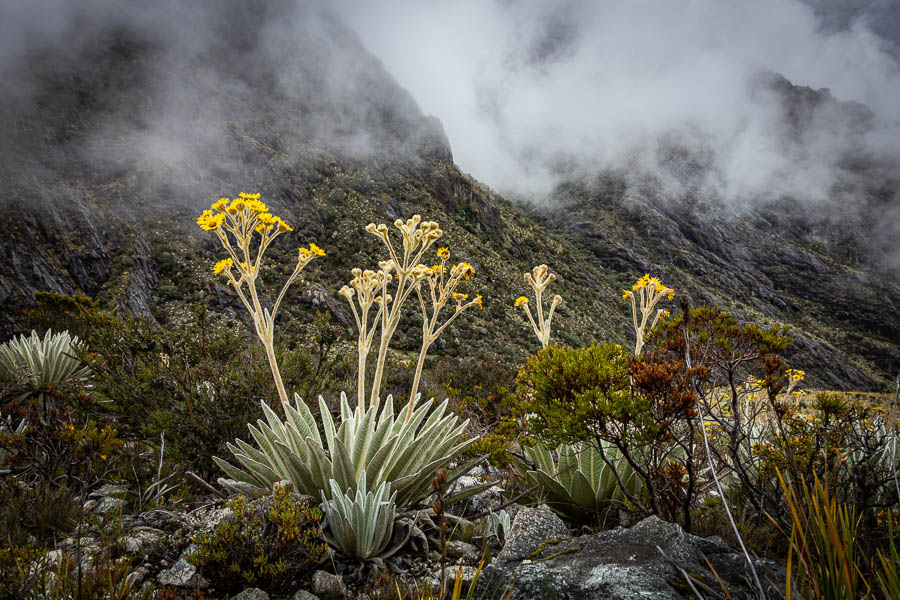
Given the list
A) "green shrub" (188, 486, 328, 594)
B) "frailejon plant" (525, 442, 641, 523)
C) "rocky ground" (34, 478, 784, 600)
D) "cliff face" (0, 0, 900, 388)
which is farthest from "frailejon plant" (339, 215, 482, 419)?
"cliff face" (0, 0, 900, 388)

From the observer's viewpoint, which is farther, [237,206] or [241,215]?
[241,215]

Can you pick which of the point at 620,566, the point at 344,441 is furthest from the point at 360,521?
the point at 620,566

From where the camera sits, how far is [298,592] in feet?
5.91

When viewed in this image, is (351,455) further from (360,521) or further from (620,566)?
(620,566)

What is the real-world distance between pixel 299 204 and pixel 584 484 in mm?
31286

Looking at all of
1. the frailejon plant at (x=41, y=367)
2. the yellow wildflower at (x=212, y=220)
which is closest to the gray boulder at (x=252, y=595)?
the yellow wildflower at (x=212, y=220)

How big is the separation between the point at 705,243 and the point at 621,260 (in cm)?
2218

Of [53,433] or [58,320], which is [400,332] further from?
[53,433]

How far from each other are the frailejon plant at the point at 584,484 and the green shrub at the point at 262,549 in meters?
1.38

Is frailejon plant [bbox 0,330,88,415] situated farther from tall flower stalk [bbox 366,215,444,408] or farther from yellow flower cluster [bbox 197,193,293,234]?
tall flower stalk [bbox 366,215,444,408]

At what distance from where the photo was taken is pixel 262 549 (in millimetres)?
1807

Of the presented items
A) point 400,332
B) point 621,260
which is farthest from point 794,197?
point 400,332

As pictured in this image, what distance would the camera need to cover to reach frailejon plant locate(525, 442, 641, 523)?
2.50 metres

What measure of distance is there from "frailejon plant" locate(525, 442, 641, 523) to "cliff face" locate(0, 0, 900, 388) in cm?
1547
